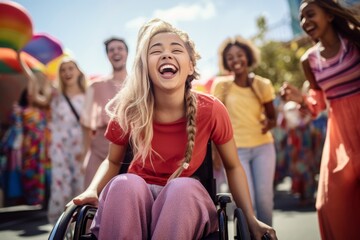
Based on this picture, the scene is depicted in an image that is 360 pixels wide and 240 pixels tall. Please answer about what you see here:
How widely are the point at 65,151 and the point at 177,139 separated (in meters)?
3.54

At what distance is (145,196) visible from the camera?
1817 millimetres

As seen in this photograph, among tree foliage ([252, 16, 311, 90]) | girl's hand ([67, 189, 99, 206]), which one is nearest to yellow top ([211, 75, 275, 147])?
girl's hand ([67, 189, 99, 206])

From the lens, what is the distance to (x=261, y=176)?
11.8 ft

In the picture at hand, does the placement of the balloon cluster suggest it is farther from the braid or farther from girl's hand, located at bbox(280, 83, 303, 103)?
the braid

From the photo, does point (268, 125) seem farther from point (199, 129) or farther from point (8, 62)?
point (8, 62)

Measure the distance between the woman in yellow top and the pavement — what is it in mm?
777

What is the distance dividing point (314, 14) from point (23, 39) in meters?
4.98

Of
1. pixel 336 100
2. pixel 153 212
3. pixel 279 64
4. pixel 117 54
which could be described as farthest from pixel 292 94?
pixel 279 64

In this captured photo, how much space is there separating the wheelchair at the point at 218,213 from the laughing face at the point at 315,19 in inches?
46.0

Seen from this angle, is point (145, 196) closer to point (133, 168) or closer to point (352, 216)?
point (133, 168)

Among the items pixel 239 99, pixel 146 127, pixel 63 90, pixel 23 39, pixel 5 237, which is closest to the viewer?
pixel 146 127

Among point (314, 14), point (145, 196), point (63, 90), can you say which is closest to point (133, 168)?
point (145, 196)

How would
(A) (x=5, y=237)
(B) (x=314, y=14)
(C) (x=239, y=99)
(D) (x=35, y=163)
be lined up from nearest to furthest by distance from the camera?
(B) (x=314, y=14) → (C) (x=239, y=99) → (A) (x=5, y=237) → (D) (x=35, y=163)

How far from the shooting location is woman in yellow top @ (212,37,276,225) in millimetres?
3596
